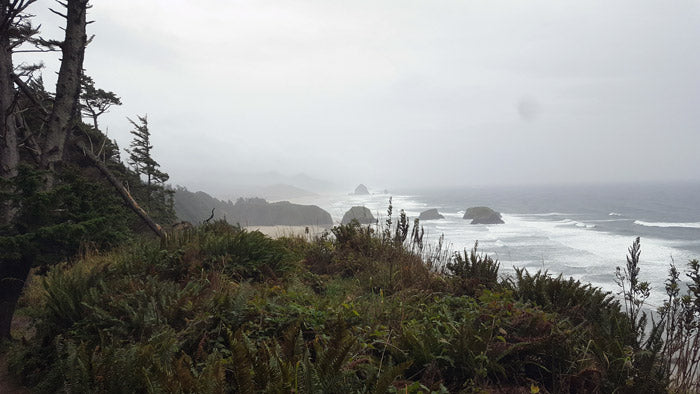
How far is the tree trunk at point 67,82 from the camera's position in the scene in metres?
5.08

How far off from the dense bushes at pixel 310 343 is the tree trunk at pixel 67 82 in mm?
2214

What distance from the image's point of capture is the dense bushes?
2.10 meters

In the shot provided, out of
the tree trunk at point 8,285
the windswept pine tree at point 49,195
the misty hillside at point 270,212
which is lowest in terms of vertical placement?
the misty hillside at point 270,212

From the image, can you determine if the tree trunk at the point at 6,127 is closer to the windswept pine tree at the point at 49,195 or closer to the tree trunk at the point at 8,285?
the windswept pine tree at the point at 49,195

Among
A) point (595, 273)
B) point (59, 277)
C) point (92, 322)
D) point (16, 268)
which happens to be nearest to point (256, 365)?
point (92, 322)

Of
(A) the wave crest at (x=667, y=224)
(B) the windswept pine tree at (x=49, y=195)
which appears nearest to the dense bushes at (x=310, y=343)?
(B) the windswept pine tree at (x=49, y=195)

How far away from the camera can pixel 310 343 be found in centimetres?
303

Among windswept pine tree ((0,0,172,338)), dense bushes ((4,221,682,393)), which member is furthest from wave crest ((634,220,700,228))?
windswept pine tree ((0,0,172,338))

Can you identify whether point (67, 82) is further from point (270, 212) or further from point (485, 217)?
point (485, 217)

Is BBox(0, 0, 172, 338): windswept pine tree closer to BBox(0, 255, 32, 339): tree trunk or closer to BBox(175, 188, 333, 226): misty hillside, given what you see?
BBox(0, 255, 32, 339): tree trunk

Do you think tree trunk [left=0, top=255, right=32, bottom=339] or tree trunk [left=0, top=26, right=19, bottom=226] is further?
tree trunk [left=0, top=26, right=19, bottom=226]

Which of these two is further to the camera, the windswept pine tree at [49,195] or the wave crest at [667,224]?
the wave crest at [667,224]

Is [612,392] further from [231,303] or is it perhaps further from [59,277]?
[59,277]

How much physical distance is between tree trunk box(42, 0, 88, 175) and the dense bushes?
7.26 ft
